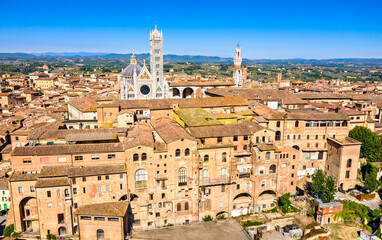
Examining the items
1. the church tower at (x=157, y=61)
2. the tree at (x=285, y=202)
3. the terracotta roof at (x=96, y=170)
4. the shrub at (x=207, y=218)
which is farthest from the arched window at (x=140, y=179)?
the church tower at (x=157, y=61)

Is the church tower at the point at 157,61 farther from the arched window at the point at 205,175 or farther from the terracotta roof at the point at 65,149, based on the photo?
the arched window at the point at 205,175

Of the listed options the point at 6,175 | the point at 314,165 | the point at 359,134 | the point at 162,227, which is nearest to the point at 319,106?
the point at 359,134

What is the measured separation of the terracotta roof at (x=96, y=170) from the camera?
3566cm

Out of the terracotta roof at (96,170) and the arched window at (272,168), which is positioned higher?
the terracotta roof at (96,170)

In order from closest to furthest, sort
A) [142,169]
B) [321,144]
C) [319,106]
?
1. [142,169]
2. [321,144]
3. [319,106]

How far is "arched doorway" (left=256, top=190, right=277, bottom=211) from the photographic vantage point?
44.2m

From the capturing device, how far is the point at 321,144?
5072 cm

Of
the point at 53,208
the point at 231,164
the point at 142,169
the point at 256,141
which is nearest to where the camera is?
the point at 53,208

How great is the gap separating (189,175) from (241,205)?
1012 cm

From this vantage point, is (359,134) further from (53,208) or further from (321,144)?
(53,208)

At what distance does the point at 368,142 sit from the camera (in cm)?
5266

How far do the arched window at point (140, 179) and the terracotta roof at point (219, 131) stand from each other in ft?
29.1

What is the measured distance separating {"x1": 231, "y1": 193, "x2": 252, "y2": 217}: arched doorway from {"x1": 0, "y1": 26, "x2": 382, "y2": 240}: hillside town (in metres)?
0.16

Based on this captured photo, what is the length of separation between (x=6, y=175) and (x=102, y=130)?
15.4 metres
